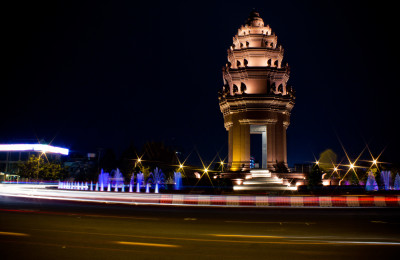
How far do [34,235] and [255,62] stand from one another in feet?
106

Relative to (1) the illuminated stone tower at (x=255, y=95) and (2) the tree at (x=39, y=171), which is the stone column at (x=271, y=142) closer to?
(1) the illuminated stone tower at (x=255, y=95)

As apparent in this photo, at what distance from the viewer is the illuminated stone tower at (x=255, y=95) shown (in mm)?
36469

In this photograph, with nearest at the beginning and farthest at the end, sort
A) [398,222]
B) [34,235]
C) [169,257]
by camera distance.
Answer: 1. [169,257]
2. [34,235]
3. [398,222]

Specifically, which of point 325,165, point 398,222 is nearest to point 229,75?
point 398,222

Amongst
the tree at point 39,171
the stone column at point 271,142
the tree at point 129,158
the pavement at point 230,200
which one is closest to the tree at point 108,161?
the tree at point 129,158

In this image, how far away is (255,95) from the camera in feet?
119

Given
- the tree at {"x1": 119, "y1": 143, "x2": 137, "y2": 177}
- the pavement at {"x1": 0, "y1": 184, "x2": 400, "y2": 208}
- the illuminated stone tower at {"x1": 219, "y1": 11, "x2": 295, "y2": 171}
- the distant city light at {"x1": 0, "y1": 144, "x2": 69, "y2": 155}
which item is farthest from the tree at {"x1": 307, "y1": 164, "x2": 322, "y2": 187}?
the distant city light at {"x1": 0, "y1": 144, "x2": 69, "y2": 155}

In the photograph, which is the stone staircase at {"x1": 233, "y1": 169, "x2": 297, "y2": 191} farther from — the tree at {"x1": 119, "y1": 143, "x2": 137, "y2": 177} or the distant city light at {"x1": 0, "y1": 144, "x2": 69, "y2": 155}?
the distant city light at {"x1": 0, "y1": 144, "x2": 69, "y2": 155}

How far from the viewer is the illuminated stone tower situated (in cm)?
3647

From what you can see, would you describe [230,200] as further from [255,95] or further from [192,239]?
[255,95]

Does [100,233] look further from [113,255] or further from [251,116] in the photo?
[251,116]

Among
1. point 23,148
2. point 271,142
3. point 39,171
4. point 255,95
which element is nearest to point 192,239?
point 255,95

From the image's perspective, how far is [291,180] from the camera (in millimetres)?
33906

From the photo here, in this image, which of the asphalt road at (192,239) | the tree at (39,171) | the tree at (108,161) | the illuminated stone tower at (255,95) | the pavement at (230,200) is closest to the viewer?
the asphalt road at (192,239)
